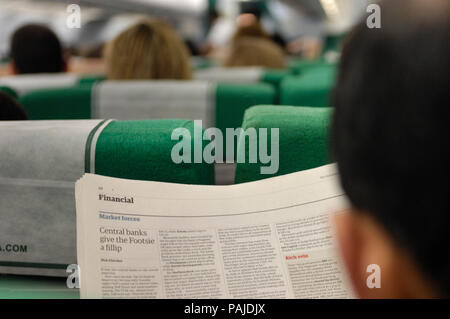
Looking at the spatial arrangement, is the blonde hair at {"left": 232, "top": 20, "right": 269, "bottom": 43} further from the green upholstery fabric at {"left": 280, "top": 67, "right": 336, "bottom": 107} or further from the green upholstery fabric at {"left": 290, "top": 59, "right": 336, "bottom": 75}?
the green upholstery fabric at {"left": 280, "top": 67, "right": 336, "bottom": 107}

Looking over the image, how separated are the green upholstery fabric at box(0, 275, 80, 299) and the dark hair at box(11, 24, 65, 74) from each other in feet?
5.48

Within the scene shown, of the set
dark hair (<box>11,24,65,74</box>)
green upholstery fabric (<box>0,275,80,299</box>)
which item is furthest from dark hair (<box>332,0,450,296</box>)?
dark hair (<box>11,24,65,74</box>)

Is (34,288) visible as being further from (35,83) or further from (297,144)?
(35,83)

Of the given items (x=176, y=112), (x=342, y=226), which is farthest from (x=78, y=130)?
(x=176, y=112)

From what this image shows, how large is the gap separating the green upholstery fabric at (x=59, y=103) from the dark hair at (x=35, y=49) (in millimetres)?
963

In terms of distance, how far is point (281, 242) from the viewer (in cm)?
55

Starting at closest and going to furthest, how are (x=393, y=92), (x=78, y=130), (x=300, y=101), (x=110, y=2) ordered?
(x=393, y=92) → (x=78, y=130) → (x=300, y=101) → (x=110, y=2)

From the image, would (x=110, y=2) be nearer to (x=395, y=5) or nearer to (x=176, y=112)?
(x=176, y=112)

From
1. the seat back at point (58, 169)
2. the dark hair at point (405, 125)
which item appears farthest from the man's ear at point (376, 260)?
the seat back at point (58, 169)

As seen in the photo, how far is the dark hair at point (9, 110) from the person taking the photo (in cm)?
75

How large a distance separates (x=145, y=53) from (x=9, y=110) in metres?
0.80

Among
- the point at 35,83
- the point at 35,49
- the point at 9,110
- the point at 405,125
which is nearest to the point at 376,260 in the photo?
the point at 405,125

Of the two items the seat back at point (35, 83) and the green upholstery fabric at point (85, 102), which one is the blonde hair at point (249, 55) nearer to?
the seat back at point (35, 83)
